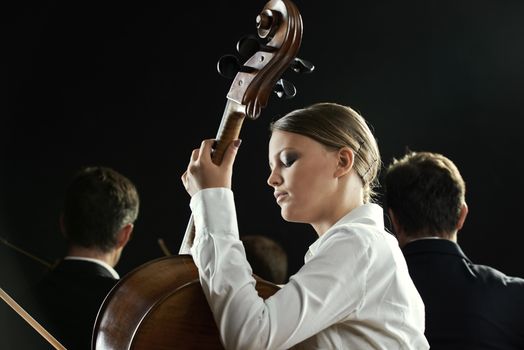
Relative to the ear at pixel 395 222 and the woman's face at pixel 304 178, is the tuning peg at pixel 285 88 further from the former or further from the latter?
the ear at pixel 395 222

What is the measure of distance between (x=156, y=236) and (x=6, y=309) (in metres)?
2.23

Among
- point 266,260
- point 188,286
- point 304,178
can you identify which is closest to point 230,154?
point 304,178

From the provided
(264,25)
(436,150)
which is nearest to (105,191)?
(264,25)

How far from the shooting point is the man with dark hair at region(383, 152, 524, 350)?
2.25 metres

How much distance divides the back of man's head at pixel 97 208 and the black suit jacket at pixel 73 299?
106 mm

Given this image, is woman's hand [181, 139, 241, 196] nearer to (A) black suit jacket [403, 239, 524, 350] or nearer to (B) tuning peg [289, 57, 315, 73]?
(B) tuning peg [289, 57, 315, 73]

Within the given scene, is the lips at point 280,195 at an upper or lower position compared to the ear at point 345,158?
lower

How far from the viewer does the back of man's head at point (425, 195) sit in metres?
2.43

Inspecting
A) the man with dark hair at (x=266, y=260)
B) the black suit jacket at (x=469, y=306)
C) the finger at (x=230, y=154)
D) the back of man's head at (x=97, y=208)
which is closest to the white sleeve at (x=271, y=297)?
the finger at (x=230, y=154)

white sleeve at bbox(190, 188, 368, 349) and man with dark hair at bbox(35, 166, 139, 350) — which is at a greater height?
white sleeve at bbox(190, 188, 368, 349)

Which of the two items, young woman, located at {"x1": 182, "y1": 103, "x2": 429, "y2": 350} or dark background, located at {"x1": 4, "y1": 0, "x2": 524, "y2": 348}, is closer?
young woman, located at {"x1": 182, "y1": 103, "x2": 429, "y2": 350}

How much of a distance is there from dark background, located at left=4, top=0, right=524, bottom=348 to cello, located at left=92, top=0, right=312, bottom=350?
9.31 ft

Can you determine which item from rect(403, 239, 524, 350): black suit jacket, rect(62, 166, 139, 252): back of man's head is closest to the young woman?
rect(403, 239, 524, 350): black suit jacket

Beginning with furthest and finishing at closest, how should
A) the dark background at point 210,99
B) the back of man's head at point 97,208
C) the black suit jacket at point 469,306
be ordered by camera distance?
the dark background at point 210,99, the back of man's head at point 97,208, the black suit jacket at point 469,306
